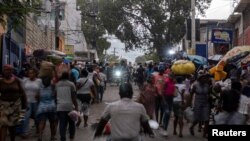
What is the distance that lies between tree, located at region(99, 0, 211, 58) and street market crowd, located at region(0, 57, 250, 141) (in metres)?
33.1

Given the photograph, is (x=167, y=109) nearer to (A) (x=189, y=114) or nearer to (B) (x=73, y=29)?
(A) (x=189, y=114)

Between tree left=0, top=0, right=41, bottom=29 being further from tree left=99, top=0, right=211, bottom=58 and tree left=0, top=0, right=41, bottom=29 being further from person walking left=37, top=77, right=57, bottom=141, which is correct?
tree left=99, top=0, right=211, bottom=58

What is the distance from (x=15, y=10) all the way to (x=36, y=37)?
79.9ft

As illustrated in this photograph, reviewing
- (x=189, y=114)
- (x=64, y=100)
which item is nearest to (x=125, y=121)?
(x=64, y=100)

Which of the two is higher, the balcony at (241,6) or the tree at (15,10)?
the balcony at (241,6)

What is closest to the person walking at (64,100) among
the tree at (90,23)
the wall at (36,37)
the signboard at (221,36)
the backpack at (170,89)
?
the backpack at (170,89)

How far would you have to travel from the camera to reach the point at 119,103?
759cm

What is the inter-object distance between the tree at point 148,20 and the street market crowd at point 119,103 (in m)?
33.1

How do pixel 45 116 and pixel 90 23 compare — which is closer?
pixel 45 116

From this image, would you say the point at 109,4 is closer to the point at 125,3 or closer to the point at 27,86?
the point at 125,3

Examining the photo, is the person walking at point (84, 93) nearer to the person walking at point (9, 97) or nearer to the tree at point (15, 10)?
the tree at point (15, 10)

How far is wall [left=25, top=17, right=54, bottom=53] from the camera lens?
3160 centimetres

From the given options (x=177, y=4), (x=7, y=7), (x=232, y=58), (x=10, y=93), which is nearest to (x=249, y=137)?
(x=10, y=93)

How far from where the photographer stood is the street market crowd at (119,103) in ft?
24.8
